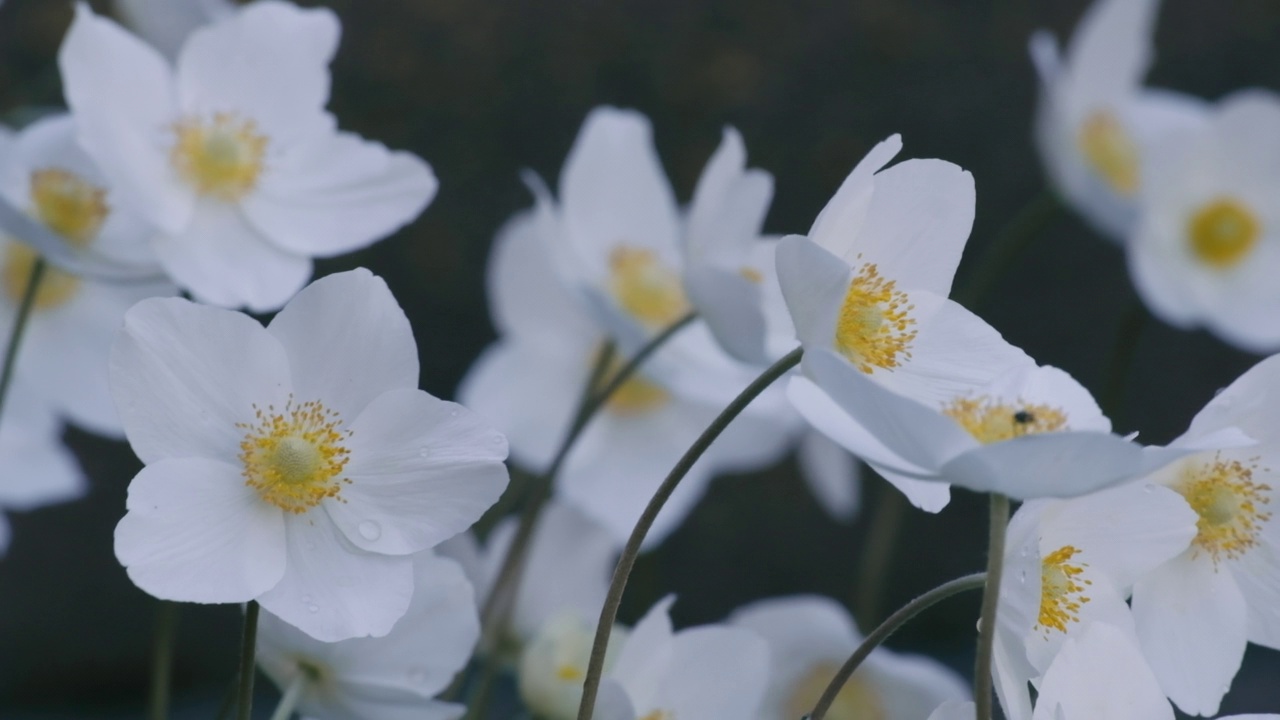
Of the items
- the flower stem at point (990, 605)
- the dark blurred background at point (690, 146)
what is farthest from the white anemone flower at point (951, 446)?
the dark blurred background at point (690, 146)

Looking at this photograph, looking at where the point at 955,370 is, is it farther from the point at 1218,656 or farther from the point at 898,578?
the point at 898,578

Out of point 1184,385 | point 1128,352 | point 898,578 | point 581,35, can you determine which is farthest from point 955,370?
point 1184,385

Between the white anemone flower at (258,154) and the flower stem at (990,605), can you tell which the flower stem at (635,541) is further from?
the white anemone flower at (258,154)

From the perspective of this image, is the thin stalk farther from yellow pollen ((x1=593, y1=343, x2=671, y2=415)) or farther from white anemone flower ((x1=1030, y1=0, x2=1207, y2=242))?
white anemone flower ((x1=1030, y1=0, x2=1207, y2=242))

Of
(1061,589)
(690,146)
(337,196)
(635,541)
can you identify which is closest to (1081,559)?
(1061,589)

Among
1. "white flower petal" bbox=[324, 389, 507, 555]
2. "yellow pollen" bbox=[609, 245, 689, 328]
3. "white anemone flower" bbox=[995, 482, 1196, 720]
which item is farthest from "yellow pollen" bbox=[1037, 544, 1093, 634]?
"yellow pollen" bbox=[609, 245, 689, 328]

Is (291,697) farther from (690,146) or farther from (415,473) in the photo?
(690,146)
